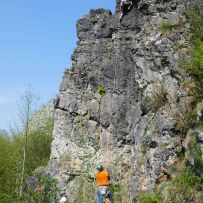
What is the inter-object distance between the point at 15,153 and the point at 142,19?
16925mm

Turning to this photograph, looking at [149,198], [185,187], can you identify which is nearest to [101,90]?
[149,198]

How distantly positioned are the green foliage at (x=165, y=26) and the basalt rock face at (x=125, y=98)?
87 mm

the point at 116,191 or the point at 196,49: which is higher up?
the point at 196,49

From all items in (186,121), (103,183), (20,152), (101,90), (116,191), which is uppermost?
(101,90)

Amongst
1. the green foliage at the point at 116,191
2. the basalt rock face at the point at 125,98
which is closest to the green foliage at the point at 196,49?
the basalt rock face at the point at 125,98

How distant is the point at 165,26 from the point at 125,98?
413 centimetres

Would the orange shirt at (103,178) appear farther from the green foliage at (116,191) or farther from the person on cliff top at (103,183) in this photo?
the green foliage at (116,191)

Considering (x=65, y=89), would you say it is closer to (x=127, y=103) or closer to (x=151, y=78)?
(x=127, y=103)

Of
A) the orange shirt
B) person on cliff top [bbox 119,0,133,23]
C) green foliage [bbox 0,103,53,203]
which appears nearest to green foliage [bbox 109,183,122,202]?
the orange shirt

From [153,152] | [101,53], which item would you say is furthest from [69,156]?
[153,152]

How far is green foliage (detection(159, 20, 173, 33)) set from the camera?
57.3 ft

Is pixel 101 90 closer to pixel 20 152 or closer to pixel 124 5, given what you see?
pixel 124 5

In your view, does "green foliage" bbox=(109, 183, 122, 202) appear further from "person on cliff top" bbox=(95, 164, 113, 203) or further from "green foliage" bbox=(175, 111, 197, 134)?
"green foliage" bbox=(175, 111, 197, 134)

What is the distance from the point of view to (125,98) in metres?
20.1
